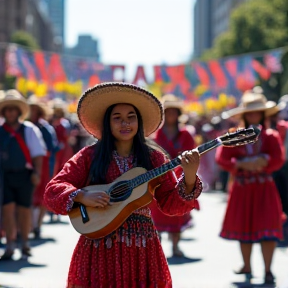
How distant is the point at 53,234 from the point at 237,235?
14.4 ft

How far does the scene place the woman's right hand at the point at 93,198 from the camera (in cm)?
449

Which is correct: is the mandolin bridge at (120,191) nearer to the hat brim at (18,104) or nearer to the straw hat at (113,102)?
the straw hat at (113,102)

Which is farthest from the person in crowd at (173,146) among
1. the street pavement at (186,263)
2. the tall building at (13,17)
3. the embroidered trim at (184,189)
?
the tall building at (13,17)

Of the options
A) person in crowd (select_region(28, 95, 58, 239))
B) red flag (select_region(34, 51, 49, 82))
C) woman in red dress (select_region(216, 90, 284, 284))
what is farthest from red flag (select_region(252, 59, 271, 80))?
woman in red dress (select_region(216, 90, 284, 284))

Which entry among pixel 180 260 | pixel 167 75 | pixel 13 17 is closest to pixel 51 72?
pixel 167 75

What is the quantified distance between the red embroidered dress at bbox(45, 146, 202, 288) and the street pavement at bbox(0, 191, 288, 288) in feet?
3.92

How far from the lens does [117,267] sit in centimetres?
454

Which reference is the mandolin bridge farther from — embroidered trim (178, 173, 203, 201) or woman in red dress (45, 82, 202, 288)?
embroidered trim (178, 173, 203, 201)

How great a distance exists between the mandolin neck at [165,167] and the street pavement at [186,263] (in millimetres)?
1414

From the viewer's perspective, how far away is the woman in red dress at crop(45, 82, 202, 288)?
455cm

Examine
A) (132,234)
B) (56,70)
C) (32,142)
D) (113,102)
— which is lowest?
(132,234)

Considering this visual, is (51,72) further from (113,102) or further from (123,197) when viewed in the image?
(123,197)

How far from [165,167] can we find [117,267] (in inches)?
23.4

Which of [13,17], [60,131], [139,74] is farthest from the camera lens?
[13,17]
